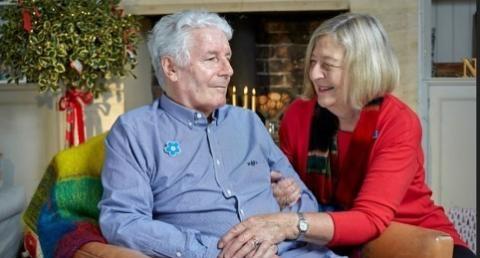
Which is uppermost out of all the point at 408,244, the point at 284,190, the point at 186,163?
the point at 186,163

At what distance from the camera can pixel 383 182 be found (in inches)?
86.8

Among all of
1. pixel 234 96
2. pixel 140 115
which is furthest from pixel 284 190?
pixel 234 96

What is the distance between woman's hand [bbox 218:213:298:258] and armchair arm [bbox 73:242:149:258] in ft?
0.66

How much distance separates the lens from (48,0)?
4.01 metres

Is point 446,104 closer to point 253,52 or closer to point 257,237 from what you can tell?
point 253,52

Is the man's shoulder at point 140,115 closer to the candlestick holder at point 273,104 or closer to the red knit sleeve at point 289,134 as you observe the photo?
the red knit sleeve at point 289,134

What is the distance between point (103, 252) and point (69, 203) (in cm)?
31

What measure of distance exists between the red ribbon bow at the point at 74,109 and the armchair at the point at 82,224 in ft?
6.01

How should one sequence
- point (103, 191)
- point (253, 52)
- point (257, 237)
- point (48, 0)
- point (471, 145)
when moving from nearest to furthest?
point (257, 237) < point (103, 191) < point (48, 0) < point (471, 145) < point (253, 52)

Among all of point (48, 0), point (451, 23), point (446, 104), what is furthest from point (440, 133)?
point (48, 0)

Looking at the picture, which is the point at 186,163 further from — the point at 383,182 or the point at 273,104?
the point at 273,104

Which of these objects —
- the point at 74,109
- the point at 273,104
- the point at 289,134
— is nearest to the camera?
the point at 289,134

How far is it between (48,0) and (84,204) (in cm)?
193

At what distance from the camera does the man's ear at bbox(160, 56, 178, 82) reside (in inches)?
88.4
